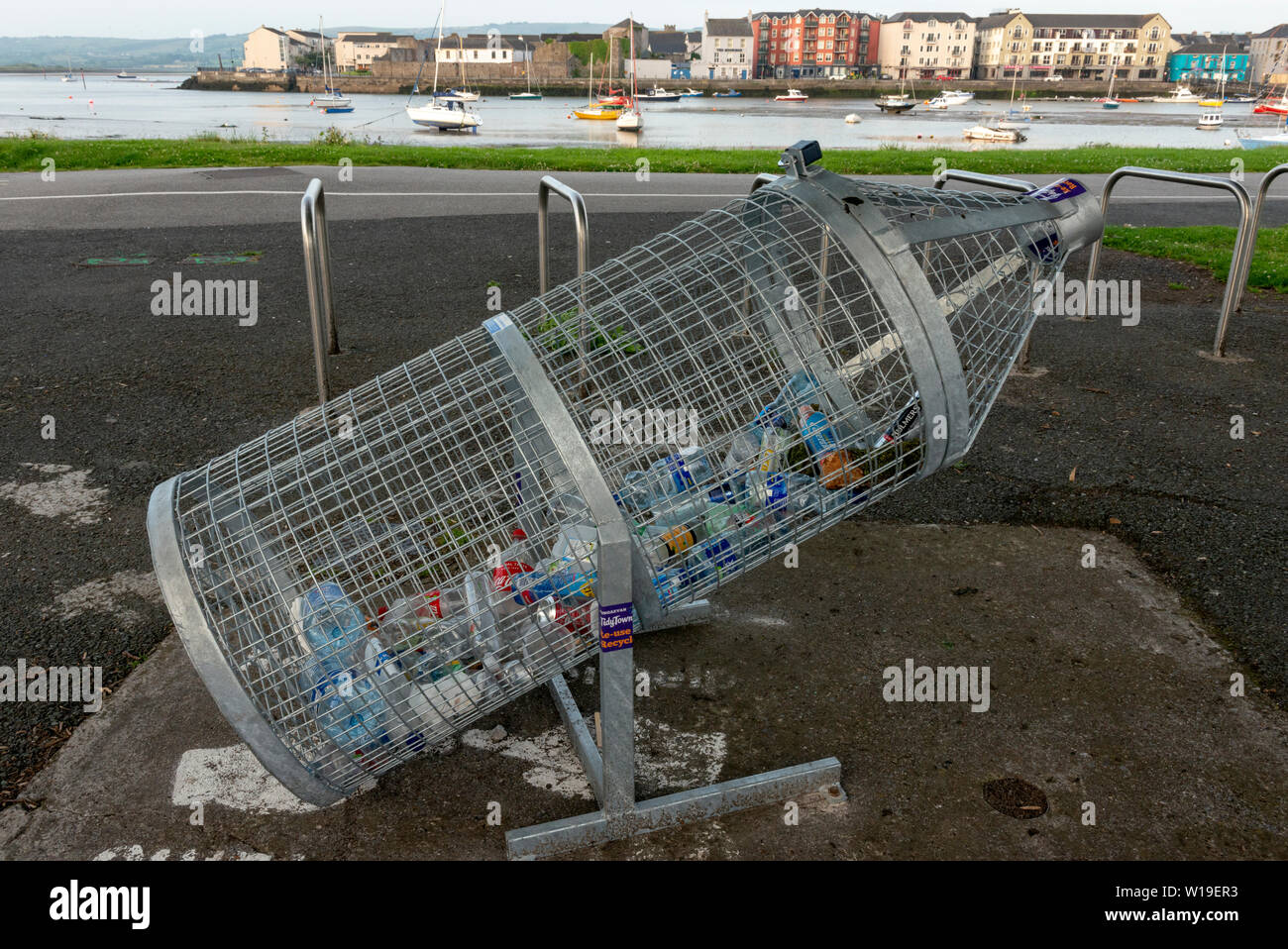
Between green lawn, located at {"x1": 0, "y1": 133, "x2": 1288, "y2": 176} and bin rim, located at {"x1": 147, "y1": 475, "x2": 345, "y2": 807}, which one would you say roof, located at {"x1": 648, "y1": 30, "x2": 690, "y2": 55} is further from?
bin rim, located at {"x1": 147, "y1": 475, "x2": 345, "y2": 807}

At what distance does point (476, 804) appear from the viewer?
270 cm

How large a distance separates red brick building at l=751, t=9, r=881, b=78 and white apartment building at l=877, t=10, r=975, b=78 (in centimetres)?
363

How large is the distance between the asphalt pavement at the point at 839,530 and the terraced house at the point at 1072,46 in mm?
130816

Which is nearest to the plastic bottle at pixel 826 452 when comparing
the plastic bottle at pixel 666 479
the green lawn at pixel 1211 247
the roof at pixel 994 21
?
the plastic bottle at pixel 666 479

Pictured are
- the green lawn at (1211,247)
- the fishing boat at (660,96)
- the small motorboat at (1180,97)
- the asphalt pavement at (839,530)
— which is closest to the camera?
the asphalt pavement at (839,530)

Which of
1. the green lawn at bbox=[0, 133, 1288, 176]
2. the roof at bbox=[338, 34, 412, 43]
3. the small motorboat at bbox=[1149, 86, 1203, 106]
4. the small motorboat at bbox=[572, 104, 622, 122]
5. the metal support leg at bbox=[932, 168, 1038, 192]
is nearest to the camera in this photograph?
the metal support leg at bbox=[932, 168, 1038, 192]

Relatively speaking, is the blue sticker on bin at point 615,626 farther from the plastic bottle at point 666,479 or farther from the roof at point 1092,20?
the roof at point 1092,20

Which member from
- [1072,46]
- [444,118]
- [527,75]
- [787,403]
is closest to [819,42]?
[1072,46]

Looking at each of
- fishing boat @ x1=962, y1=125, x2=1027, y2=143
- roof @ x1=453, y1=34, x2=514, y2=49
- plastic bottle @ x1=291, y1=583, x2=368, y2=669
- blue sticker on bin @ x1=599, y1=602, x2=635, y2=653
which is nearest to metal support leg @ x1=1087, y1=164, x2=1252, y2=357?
blue sticker on bin @ x1=599, y1=602, x2=635, y2=653

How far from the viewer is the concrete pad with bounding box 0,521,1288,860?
2561 millimetres

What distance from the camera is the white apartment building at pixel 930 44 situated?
4938 inches

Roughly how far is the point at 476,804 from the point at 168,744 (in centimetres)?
101
